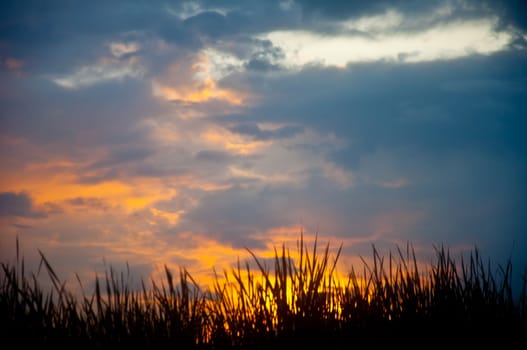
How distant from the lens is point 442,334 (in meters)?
5.17

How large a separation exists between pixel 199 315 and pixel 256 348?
0.67 metres

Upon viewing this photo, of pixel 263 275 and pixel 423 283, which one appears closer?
pixel 263 275

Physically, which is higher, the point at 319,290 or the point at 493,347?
the point at 319,290

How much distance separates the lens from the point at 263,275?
526cm

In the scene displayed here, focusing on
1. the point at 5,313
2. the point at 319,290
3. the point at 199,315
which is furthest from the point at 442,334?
the point at 5,313

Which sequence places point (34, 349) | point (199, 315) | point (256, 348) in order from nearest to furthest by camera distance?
point (34, 349) → point (256, 348) → point (199, 315)

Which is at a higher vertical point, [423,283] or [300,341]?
[423,283]

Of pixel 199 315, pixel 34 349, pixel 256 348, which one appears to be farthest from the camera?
pixel 199 315

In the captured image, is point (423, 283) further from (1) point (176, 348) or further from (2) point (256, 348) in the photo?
(1) point (176, 348)

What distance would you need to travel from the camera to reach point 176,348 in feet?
16.1

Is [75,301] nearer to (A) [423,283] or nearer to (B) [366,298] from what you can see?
(B) [366,298]

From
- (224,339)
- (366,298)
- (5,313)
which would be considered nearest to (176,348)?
(224,339)

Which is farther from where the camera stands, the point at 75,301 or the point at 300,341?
the point at 75,301

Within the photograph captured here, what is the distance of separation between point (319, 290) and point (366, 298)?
0.58 metres
